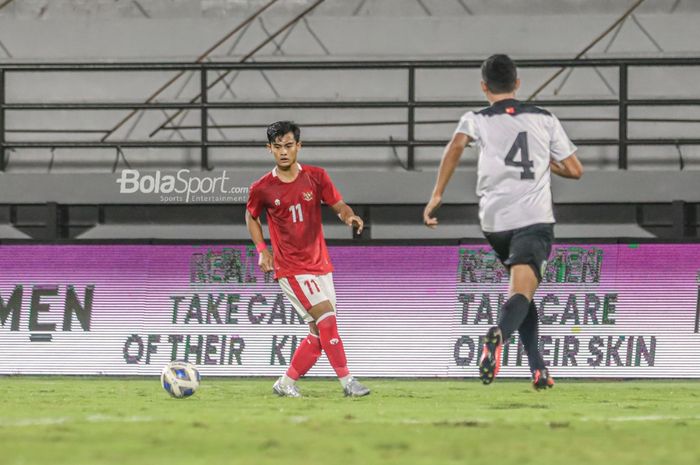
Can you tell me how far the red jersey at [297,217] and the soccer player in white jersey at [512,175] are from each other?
1.78 m

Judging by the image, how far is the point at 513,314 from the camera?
759cm

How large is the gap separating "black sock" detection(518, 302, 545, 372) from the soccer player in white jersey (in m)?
0.48

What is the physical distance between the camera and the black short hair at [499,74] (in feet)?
25.6

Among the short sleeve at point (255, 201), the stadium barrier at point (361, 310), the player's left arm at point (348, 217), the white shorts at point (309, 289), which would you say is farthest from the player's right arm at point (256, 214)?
the stadium barrier at point (361, 310)

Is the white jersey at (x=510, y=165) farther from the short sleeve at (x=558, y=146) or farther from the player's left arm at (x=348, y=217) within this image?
the player's left arm at (x=348, y=217)

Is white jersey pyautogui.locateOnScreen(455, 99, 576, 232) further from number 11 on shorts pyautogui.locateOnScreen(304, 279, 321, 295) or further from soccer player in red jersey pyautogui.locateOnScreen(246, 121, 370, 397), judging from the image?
number 11 on shorts pyautogui.locateOnScreen(304, 279, 321, 295)

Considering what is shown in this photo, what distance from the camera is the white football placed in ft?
29.9

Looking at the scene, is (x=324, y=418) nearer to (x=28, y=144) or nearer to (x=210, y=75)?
(x=28, y=144)

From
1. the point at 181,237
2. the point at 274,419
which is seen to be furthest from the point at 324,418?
the point at 181,237

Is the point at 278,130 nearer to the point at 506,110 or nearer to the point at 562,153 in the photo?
the point at 506,110

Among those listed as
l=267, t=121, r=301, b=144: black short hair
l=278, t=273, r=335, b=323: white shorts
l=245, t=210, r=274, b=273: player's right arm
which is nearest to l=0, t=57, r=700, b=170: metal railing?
l=245, t=210, r=274, b=273: player's right arm

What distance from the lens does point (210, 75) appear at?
668 inches

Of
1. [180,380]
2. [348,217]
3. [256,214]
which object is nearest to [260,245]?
[256,214]

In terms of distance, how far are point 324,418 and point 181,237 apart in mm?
7889
